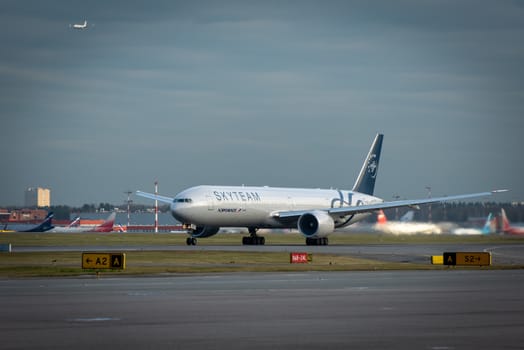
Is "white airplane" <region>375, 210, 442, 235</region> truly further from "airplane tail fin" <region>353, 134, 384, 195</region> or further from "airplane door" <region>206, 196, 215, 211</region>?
"airplane door" <region>206, 196, 215, 211</region>

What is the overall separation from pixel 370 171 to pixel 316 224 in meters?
20.5

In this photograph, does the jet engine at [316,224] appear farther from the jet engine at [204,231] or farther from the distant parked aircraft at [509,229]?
the distant parked aircraft at [509,229]

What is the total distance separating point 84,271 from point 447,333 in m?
26.7

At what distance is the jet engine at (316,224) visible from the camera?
83938mm

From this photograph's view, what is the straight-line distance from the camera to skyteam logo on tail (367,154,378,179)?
338 feet

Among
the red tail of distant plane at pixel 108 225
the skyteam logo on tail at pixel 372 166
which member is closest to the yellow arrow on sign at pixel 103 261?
the skyteam logo on tail at pixel 372 166

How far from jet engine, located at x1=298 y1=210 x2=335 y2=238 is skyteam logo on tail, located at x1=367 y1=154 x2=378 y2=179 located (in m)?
17.9

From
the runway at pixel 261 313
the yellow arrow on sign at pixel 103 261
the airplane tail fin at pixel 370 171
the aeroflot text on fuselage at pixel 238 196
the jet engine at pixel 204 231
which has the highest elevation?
the airplane tail fin at pixel 370 171

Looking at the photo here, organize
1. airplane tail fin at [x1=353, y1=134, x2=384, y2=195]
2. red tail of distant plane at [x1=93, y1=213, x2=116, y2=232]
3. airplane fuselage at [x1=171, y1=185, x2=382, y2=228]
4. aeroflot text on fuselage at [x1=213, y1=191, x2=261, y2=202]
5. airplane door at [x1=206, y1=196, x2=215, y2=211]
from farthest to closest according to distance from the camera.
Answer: red tail of distant plane at [x1=93, y1=213, x2=116, y2=232] → airplane tail fin at [x1=353, y1=134, x2=384, y2=195] → aeroflot text on fuselage at [x1=213, y1=191, x2=261, y2=202] → airplane door at [x1=206, y1=196, x2=215, y2=211] → airplane fuselage at [x1=171, y1=185, x2=382, y2=228]

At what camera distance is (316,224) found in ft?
277

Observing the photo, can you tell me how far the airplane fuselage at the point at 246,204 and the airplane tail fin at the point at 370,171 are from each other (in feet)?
22.1

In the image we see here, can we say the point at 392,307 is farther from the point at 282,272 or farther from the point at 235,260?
the point at 235,260

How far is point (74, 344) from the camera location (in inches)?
720

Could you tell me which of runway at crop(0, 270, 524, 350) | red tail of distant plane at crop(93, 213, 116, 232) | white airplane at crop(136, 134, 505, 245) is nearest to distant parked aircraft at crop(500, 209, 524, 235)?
white airplane at crop(136, 134, 505, 245)
